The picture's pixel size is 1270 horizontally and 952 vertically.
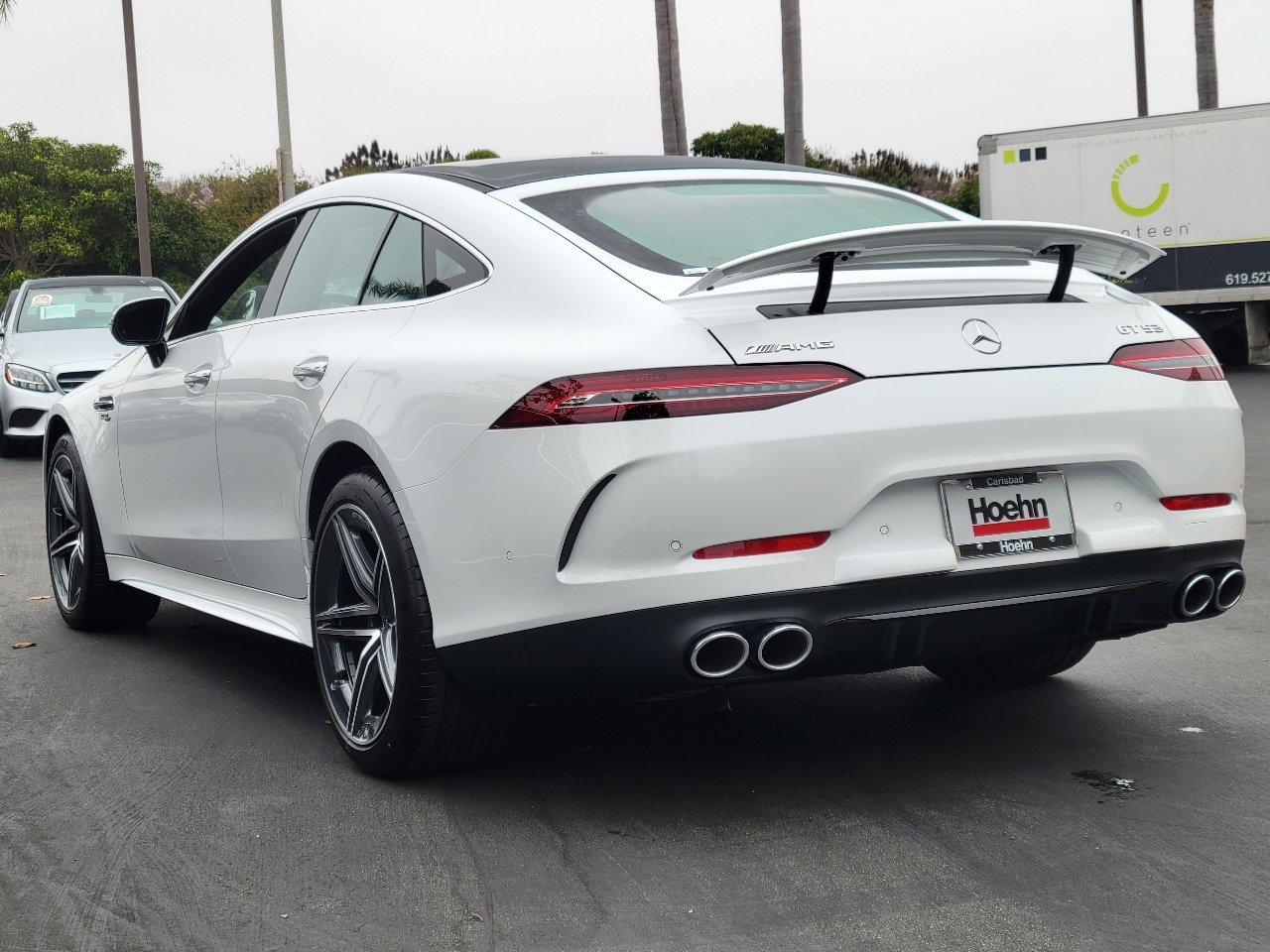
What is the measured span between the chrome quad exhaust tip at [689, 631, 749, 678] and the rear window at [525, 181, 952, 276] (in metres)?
0.86

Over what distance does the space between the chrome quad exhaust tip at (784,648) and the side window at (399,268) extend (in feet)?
4.57

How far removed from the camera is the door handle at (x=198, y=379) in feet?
16.7

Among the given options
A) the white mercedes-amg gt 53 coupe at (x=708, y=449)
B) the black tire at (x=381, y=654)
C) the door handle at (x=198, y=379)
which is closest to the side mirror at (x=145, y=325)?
the door handle at (x=198, y=379)

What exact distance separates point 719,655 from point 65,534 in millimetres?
3976

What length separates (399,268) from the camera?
14.3 ft

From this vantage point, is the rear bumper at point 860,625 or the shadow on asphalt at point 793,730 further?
the shadow on asphalt at point 793,730

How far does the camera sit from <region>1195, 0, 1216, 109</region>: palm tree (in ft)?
99.3

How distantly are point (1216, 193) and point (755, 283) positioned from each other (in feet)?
64.7

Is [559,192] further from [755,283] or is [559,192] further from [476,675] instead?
[476,675]

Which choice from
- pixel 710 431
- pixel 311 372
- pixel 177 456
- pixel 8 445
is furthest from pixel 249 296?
pixel 8 445

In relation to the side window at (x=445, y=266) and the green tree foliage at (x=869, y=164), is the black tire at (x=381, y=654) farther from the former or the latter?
the green tree foliage at (x=869, y=164)

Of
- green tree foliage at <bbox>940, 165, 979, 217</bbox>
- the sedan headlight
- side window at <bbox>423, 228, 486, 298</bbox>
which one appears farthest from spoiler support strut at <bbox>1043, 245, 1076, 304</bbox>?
green tree foliage at <bbox>940, 165, 979, 217</bbox>

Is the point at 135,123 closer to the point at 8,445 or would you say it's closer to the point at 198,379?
the point at 8,445

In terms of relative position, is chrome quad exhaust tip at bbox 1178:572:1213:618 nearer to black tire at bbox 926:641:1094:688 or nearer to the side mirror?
black tire at bbox 926:641:1094:688
